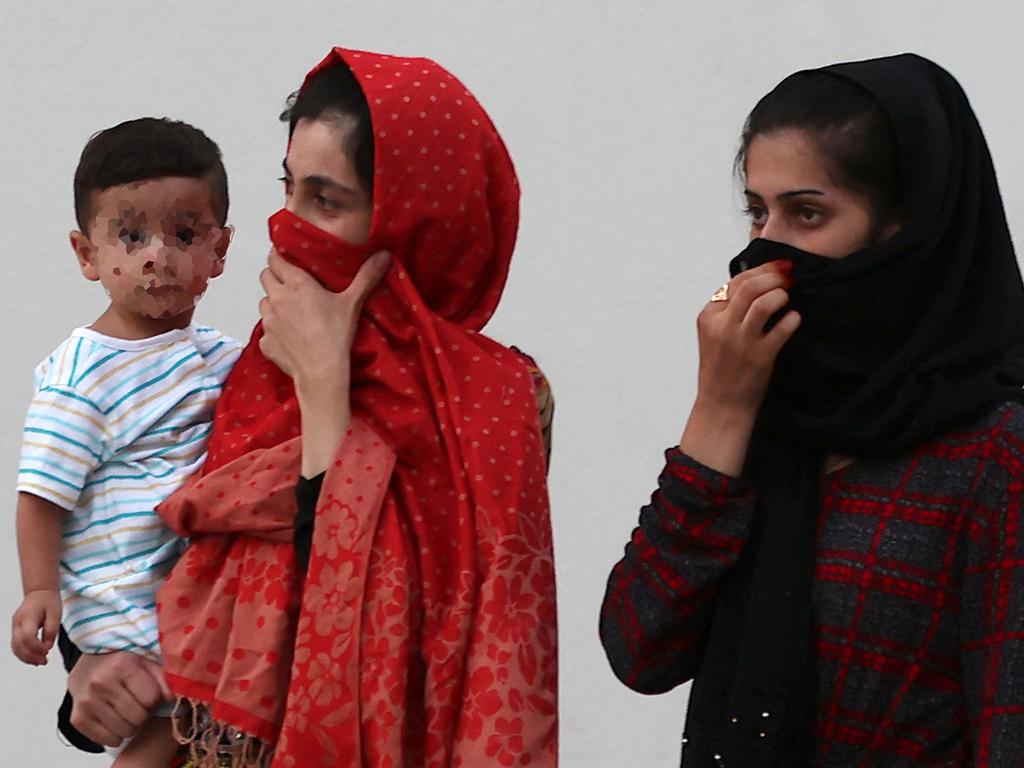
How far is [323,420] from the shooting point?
182 cm

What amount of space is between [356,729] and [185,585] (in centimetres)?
26

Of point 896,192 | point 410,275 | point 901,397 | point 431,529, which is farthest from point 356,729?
→ point 896,192

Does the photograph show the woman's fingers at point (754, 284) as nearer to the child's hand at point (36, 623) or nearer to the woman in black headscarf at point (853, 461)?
the woman in black headscarf at point (853, 461)

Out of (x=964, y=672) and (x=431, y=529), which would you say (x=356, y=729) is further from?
(x=964, y=672)

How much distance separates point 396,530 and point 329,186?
0.39 meters

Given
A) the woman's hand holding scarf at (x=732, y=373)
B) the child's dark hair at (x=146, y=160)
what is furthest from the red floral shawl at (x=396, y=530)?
the woman's hand holding scarf at (x=732, y=373)

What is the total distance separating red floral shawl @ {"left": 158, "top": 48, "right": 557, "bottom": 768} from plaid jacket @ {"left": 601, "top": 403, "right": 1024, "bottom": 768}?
7.6 inches

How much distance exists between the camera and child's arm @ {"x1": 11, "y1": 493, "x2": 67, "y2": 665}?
Result: 182 centimetres

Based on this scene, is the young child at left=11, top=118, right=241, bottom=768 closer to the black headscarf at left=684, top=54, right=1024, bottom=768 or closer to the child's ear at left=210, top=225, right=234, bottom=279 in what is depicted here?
the child's ear at left=210, top=225, right=234, bottom=279

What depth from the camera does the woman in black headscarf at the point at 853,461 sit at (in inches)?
63.8

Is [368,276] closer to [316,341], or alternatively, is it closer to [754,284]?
[316,341]

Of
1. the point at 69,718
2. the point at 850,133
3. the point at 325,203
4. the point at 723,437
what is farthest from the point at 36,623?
the point at 850,133

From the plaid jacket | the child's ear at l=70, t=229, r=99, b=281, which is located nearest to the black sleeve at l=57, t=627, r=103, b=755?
the child's ear at l=70, t=229, r=99, b=281

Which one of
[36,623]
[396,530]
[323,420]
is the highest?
[323,420]
